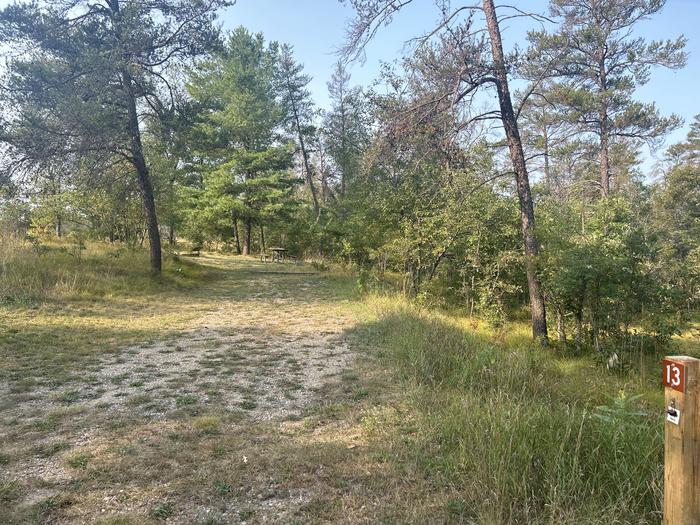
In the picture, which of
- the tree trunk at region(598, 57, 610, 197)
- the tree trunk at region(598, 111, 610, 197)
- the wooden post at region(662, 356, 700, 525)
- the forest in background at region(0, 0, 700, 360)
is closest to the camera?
the wooden post at region(662, 356, 700, 525)

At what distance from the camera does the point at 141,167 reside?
10766mm

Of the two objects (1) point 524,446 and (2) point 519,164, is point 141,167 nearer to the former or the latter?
(2) point 519,164

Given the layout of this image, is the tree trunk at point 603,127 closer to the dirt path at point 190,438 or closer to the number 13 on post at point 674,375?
the dirt path at point 190,438

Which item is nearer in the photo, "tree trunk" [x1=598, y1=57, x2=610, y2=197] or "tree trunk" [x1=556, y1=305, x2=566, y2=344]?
"tree trunk" [x1=556, y1=305, x2=566, y2=344]

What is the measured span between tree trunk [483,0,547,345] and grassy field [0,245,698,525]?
83cm

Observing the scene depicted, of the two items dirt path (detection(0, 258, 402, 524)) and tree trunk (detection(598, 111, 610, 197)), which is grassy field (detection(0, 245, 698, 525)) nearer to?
dirt path (detection(0, 258, 402, 524))

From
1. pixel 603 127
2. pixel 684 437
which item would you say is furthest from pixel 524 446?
pixel 603 127

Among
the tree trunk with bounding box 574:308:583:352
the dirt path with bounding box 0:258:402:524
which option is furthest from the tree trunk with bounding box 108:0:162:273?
the tree trunk with bounding box 574:308:583:352

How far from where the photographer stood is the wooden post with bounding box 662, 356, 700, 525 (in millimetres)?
1633

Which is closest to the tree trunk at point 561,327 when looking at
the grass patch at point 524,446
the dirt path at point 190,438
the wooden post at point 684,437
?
the grass patch at point 524,446

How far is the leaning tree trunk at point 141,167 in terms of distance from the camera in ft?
32.1

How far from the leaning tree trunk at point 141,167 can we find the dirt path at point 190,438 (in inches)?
240

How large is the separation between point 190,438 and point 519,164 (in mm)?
6581

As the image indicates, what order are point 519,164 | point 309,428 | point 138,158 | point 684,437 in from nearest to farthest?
point 684,437 < point 309,428 < point 519,164 < point 138,158
